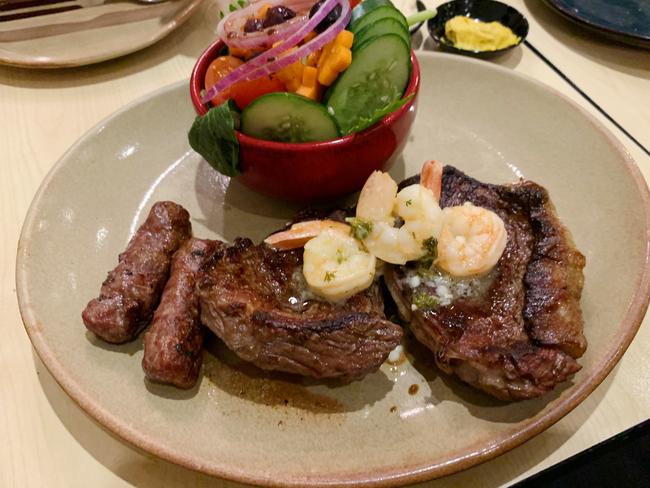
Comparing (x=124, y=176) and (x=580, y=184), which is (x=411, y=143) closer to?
(x=580, y=184)

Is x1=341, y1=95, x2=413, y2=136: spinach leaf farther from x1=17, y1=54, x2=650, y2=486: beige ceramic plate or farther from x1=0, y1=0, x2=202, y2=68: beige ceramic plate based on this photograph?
x1=0, y1=0, x2=202, y2=68: beige ceramic plate

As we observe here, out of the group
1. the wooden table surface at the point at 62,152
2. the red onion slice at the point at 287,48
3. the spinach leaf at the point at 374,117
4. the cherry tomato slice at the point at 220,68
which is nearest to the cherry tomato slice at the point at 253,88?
the red onion slice at the point at 287,48

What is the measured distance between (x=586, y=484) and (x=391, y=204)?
136cm

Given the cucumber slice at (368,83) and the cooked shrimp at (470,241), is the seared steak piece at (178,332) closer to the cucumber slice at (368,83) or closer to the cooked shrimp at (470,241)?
the cucumber slice at (368,83)

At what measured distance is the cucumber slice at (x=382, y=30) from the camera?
221cm

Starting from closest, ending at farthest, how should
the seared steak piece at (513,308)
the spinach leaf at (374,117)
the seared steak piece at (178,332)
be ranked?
the seared steak piece at (513,308) < the seared steak piece at (178,332) < the spinach leaf at (374,117)

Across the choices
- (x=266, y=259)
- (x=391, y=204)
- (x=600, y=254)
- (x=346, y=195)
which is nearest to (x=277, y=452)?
(x=266, y=259)

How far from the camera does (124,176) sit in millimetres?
Answer: 2707

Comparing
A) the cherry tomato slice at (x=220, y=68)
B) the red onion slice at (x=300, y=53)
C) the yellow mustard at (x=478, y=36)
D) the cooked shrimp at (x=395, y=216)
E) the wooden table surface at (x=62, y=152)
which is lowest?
the wooden table surface at (x=62, y=152)

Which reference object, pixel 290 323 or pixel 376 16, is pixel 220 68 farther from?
pixel 290 323

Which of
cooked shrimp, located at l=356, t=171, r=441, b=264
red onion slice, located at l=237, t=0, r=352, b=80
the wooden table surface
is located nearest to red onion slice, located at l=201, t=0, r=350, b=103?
red onion slice, located at l=237, t=0, r=352, b=80

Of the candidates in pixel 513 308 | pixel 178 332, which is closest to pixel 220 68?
pixel 178 332

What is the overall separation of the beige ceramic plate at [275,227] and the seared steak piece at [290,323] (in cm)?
18

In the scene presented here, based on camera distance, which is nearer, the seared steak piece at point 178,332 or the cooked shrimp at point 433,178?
the seared steak piece at point 178,332
